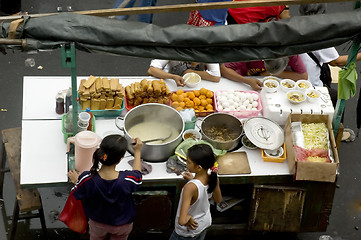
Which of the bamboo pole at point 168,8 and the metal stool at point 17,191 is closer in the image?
the bamboo pole at point 168,8

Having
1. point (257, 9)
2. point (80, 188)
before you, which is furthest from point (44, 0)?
point (80, 188)

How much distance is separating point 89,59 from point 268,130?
3.15m

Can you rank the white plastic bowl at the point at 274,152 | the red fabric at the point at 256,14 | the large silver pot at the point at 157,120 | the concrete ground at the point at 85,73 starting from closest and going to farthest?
the large silver pot at the point at 157,120 < the white plastic bowl at the point at 274,152 < the concrete ground at the point at 85,73 < the red fabric at the point at 256,14

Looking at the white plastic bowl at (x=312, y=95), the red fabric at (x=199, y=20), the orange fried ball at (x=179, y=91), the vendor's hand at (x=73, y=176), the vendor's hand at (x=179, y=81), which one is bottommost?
the vendor's hand at (x=73, y=176)

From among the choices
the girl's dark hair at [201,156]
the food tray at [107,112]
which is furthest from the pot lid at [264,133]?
the food tray at [107,112]

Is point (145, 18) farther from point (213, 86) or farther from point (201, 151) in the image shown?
point (201, 151)

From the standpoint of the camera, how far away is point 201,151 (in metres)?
3.98

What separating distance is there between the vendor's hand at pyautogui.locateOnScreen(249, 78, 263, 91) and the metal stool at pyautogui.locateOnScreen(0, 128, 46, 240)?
2.31 meters

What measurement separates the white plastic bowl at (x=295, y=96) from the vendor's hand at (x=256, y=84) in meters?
0.38

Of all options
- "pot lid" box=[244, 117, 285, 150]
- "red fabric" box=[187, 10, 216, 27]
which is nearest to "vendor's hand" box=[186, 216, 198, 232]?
"pot lid" box=[244, 117, 285, 150]

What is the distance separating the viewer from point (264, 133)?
5.08 meters

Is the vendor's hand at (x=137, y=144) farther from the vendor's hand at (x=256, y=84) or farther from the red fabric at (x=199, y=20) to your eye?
the red fabric at (x=199, y=20)

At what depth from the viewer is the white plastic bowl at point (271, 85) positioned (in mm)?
5440

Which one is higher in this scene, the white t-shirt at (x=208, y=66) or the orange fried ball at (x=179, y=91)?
the white t-shirt at (x=208, y=66)
